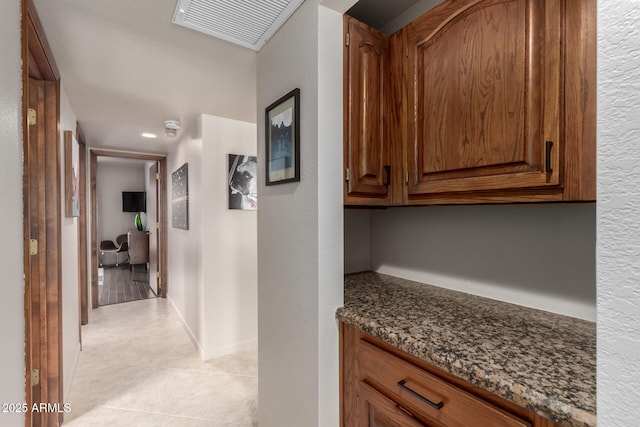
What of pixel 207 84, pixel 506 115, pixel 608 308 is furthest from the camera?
pixel 207 84

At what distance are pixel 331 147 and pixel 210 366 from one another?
93.2 inches

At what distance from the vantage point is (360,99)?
1.31 metres

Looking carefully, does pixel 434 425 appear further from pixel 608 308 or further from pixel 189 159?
pixel 189 159

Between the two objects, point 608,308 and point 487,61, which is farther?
point 487,61

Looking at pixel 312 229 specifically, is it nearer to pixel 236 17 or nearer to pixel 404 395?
pixel 404 395

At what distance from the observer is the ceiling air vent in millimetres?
1274

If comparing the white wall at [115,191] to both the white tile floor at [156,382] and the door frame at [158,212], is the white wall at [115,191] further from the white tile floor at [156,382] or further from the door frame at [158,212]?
the white tile floor at [156,382]

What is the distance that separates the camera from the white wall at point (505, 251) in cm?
107

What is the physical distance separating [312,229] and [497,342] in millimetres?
736

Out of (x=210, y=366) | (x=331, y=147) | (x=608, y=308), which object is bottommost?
(x=210, y=366)

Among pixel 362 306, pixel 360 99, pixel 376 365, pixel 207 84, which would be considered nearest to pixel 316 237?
pixel 362 306

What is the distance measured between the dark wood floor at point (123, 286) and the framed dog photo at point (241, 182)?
2795 millimetres

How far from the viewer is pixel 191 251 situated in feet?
10.3

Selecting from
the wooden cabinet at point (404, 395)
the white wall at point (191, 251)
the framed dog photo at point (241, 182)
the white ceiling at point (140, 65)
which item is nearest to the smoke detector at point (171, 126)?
the white ceiling at point (140, 65)
